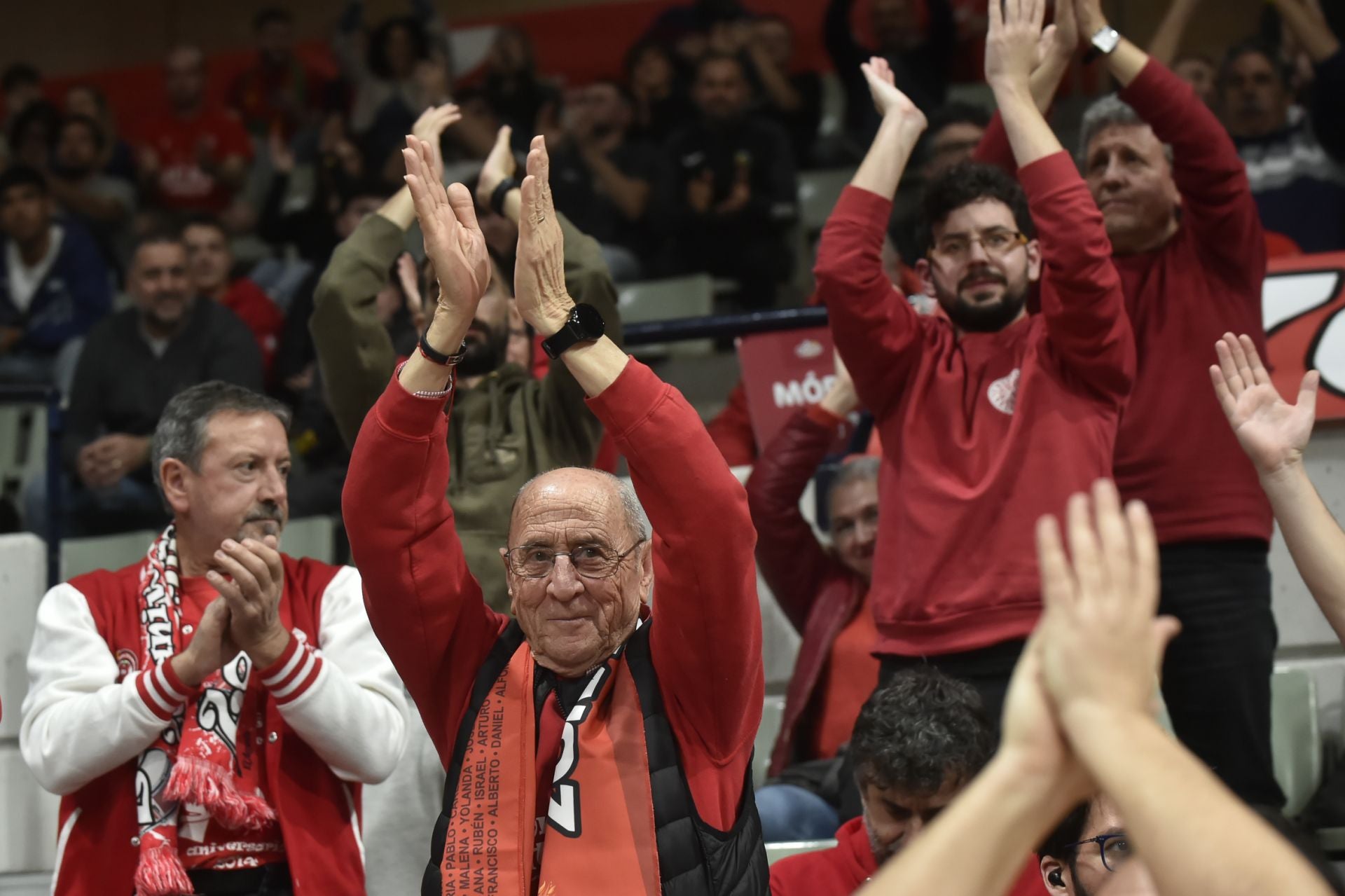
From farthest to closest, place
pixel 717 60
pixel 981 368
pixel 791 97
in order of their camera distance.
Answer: pixel 791 97 → pixel 717 60 → pixel 981 368

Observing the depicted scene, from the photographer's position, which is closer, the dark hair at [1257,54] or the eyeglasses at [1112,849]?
the eyeglasses at [1112,849]

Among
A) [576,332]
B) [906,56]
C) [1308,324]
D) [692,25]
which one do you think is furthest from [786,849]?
[692,25]

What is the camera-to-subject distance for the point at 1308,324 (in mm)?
4156

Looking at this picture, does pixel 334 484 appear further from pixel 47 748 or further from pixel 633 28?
pixel 633 28

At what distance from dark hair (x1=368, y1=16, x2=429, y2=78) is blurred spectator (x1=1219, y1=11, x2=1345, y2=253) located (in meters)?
3.75

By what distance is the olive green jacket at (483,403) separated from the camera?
3.36 meters

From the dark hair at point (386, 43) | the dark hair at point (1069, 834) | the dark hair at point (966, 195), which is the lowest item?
the dark hair at point (1069, 834)

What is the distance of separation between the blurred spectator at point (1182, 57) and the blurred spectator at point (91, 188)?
14.7ft

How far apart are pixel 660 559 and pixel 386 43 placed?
5988mm

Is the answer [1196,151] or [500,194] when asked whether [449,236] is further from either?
[1196,151]

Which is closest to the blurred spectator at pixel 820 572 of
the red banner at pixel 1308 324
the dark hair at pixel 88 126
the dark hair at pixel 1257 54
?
the red banner at pixel 1308 324

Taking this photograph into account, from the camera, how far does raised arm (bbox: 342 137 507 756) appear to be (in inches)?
92.8

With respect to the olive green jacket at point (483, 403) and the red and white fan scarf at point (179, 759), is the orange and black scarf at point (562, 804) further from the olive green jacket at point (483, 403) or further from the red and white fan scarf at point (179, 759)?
the olive green jacket at point (483, 403)

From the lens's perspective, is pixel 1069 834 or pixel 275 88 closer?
pixel 1069 834
